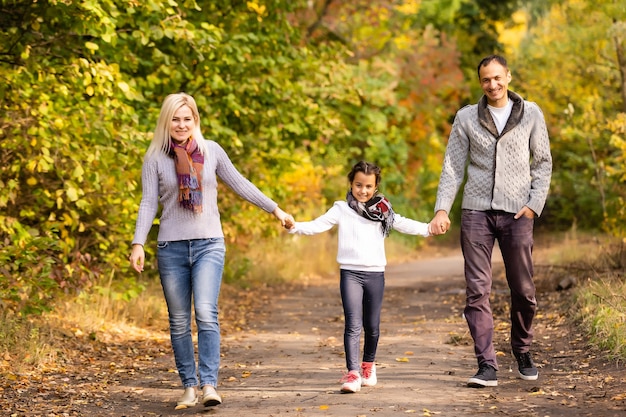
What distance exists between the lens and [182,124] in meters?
6.75

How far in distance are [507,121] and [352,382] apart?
2085mm

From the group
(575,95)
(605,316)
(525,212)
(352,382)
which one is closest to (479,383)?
(352,382)

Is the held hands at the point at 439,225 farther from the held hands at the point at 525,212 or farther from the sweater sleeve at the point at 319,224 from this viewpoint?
the sweater sleeve at the point at 319,224

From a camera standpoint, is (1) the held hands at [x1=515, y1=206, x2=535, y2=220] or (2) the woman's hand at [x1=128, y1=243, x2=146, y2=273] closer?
(2) the woman's hand at [x1=128, y1=243, x2=146, y2=273]

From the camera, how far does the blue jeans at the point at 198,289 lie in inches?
264

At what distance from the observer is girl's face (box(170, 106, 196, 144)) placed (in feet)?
22.1

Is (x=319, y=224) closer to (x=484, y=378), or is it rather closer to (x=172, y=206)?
(x=172, y=206)

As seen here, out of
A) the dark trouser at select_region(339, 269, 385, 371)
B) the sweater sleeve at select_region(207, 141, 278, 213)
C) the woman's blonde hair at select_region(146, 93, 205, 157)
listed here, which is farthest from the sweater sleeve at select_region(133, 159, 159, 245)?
the dark trouser at select_region(339, 269, 385, 371)

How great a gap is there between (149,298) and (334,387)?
5148 mm

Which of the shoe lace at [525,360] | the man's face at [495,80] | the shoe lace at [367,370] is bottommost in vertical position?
the shoe lace at [367,370]

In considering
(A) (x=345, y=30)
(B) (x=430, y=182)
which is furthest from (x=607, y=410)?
(B) (x=430, y=182)

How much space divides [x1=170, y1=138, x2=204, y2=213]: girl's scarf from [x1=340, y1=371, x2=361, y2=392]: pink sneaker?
4.99ft

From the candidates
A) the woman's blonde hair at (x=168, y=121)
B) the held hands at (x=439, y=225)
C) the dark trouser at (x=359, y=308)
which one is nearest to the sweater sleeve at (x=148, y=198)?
the woman's blonde hair at (x=168, y=121)

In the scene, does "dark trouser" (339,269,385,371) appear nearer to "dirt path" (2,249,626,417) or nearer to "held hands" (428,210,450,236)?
"dirt path" (2,249,626,417)
